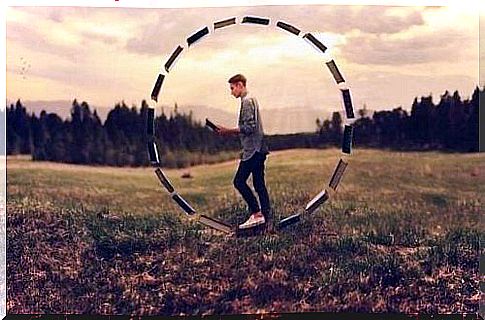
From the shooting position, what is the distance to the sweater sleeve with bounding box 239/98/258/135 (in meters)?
5.65

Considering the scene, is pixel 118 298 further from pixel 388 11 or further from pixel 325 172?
pixel 388 11

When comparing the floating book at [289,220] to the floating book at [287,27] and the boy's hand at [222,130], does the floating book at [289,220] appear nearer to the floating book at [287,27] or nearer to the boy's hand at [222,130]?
the boy's hand at [222,130]

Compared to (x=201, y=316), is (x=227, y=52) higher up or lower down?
higher up

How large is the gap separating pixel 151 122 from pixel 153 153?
0.21 metres

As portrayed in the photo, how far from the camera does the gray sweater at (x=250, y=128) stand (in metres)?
5.65

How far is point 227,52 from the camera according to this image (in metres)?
5.65

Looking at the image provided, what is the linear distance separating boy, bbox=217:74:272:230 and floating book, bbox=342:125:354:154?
0.52 m

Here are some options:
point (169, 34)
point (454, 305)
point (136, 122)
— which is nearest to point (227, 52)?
point (169, 34)

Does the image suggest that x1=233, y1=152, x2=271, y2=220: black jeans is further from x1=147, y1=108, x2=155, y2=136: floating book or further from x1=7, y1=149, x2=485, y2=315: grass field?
x1=147, y1=108, x2=155, y2=136: floating book

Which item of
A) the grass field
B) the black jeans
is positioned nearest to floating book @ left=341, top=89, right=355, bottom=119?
the grass field

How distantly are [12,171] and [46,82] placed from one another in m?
0.64

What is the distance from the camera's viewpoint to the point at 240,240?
5.73 metres

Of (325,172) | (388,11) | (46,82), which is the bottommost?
(325,172)

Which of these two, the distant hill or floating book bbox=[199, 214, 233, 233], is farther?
floating book bbox=[199, 214, 233, 233]
